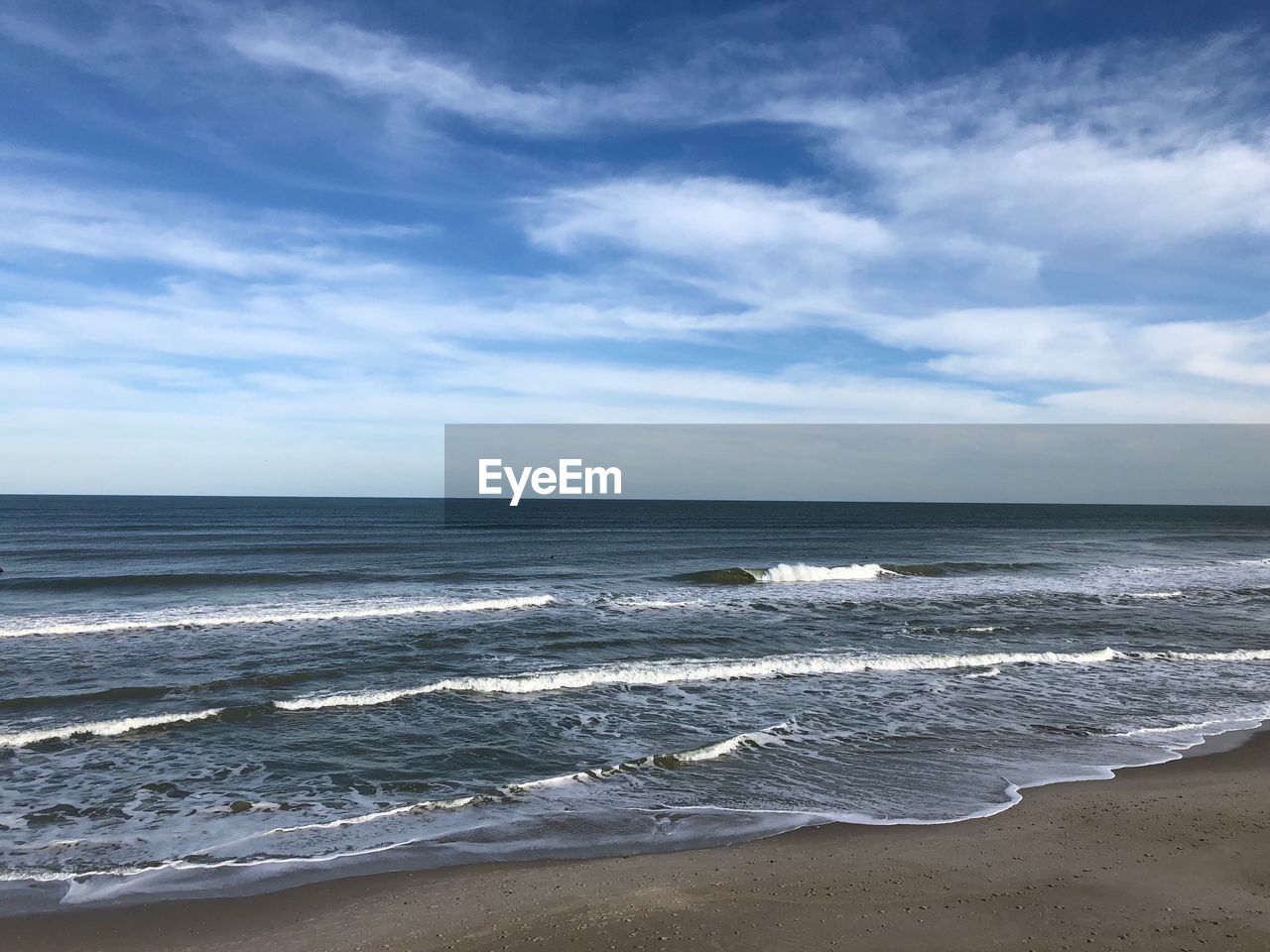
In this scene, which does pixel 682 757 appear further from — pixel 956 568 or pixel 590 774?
pixel 956 568

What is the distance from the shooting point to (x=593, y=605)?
27453 mm

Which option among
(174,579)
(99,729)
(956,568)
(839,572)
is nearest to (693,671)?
(99,729)

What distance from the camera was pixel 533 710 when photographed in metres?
14.9

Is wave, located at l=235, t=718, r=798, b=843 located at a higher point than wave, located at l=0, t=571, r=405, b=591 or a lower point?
lower

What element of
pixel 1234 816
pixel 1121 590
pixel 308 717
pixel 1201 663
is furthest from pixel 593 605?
pixel 1121 590

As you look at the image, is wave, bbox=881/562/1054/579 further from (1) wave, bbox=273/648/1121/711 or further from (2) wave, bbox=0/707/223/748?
(2) wave, bbox=0/707/223/748

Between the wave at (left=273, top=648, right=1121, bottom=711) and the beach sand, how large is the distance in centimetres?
777

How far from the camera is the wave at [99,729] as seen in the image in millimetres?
12914

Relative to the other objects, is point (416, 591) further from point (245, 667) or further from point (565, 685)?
point (565, 685)

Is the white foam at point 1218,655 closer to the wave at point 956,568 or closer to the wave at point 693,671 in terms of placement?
the wave at point 693,671

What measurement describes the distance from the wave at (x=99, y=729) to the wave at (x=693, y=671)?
1.56m

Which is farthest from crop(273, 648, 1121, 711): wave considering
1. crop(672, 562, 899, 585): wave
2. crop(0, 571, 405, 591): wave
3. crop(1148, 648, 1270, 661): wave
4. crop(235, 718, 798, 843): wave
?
crop(0, 571, 405, 591): wave

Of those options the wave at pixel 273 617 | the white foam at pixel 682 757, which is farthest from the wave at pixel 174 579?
the white foam at pixel 682 757

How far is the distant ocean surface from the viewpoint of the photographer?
31.5ft
